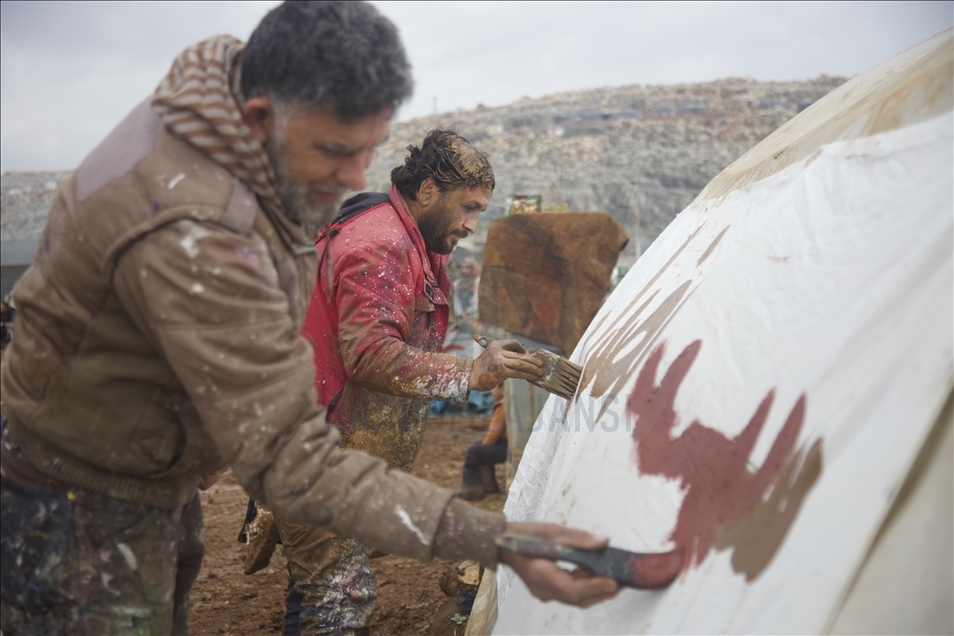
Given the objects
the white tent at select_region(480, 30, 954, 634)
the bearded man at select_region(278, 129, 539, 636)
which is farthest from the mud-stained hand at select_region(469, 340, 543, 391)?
the white tent at select_region(480, 30, 954, 634)

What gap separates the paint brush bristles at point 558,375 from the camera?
96.0 inches

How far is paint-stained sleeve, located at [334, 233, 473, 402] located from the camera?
2.23 m

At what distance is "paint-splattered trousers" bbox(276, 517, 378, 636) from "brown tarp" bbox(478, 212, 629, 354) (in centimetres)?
304

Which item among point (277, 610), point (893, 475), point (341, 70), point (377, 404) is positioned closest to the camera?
point (893, 475)

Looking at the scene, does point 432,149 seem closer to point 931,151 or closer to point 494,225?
point 931,151

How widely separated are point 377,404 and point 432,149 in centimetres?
99

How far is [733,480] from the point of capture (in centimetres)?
138

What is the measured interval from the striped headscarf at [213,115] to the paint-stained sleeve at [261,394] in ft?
0.47

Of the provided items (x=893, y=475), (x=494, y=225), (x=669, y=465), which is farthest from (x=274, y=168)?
(x=494, y=225)

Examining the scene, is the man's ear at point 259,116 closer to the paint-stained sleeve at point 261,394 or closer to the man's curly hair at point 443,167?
the paint-stained sleeve at point 261,394

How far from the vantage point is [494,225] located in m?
5.18

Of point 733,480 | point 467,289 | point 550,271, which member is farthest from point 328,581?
point 467,289

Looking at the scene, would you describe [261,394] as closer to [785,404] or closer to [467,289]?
[785,404]

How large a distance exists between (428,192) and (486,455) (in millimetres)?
2945
